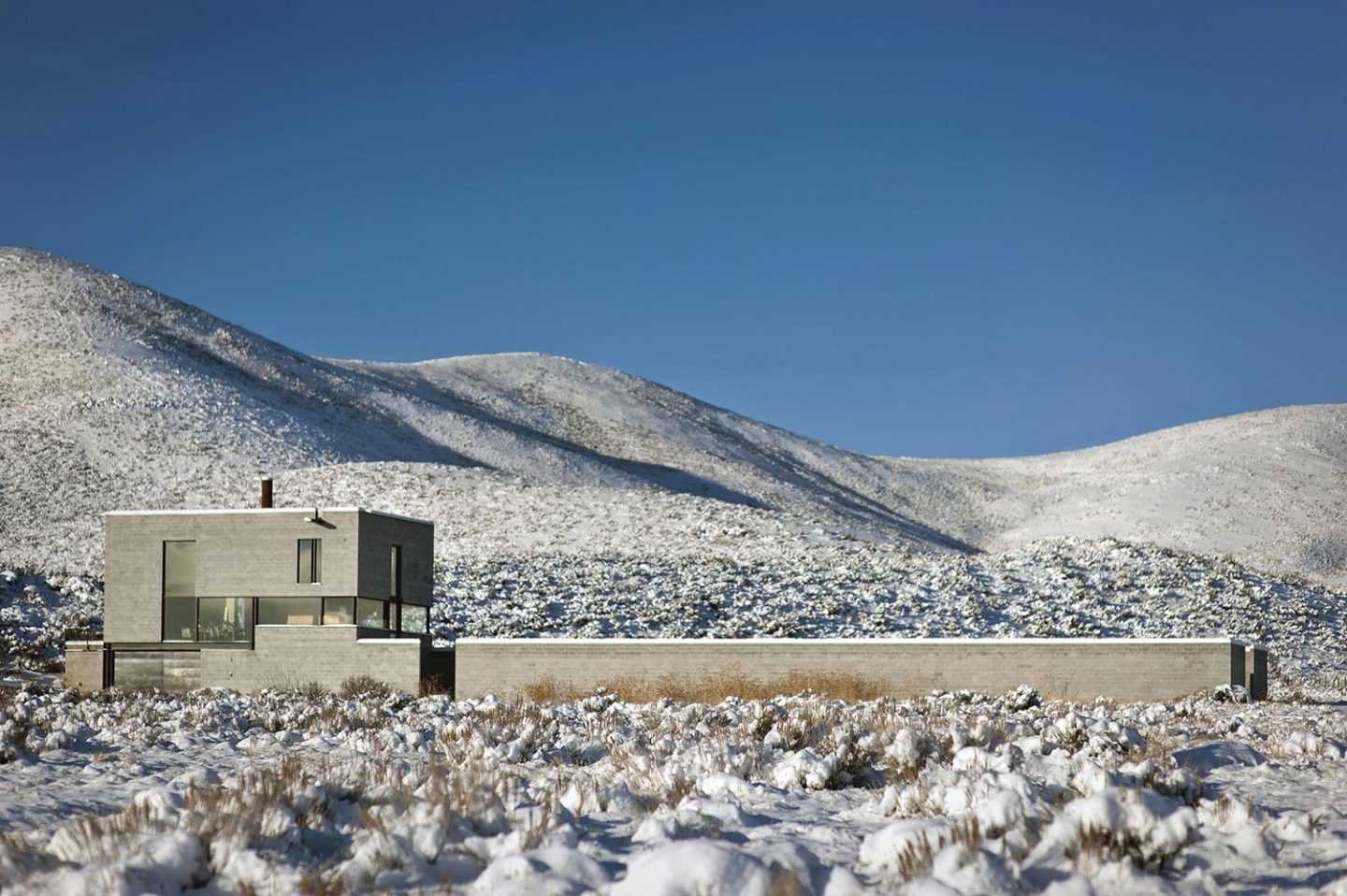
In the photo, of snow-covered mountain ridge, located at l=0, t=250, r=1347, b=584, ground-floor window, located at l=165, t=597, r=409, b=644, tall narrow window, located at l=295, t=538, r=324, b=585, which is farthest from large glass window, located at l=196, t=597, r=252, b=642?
snow-covered mountain ridge, located at l=0, t=250, r=1347, b=584

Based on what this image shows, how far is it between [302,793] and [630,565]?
37.6 meters

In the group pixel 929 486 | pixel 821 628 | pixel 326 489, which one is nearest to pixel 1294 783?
pixel 821 628

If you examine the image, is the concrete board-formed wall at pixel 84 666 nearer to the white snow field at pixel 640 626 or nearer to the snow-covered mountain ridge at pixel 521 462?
the white snow field at pixel 640 626

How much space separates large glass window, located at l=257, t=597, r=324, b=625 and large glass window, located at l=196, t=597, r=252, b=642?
305 mm

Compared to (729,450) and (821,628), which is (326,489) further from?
(729,450)

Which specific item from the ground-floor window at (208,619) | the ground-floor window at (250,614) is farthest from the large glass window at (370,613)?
the ground-floor window at (208,619)

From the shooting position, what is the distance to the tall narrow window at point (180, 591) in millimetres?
28453

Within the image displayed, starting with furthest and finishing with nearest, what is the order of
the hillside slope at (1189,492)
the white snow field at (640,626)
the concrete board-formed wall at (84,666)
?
the hillside slope at (1189,492) < the concrete board-formed wall at (84,666) < the white snow field at (640,626)

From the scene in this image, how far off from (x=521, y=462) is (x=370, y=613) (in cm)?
6234

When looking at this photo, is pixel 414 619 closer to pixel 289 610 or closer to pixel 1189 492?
pixel 289 610

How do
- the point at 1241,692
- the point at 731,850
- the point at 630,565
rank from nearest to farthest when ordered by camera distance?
1. the point at 731,850
2. the point at 1241,692
3. the point at 630,565

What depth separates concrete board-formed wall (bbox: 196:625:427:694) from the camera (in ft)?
85.7

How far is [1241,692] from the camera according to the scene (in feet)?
73.0

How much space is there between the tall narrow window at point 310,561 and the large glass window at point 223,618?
1.28 metres
